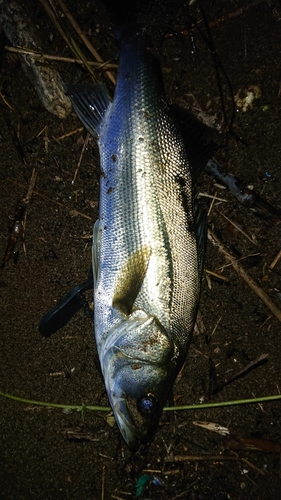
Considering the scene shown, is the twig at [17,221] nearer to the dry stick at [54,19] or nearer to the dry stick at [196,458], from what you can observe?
the dry stick at [54,19]

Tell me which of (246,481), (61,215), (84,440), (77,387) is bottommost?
(246,481)

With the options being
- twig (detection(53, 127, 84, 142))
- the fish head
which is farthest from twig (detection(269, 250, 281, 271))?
twig (detection(53, 127, 84, 142))

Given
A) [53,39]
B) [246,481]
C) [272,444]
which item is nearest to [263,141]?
[53,39]

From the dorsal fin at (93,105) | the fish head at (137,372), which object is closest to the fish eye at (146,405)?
the fish head at (137,372)

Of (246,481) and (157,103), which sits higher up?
(157,103)

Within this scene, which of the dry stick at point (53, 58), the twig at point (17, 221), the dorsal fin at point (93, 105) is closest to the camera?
the dorsal fin at point (93, 105)

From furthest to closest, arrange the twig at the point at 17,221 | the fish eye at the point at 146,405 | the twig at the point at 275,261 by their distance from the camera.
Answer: the twig at the point at 275,261
the twig at the point at 17,221
the fish eye at the point at 146,405

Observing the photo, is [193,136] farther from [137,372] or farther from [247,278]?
[137,372]

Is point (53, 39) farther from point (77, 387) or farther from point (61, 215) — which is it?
point (77, 387)

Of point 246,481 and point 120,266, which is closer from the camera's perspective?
point 120,266
